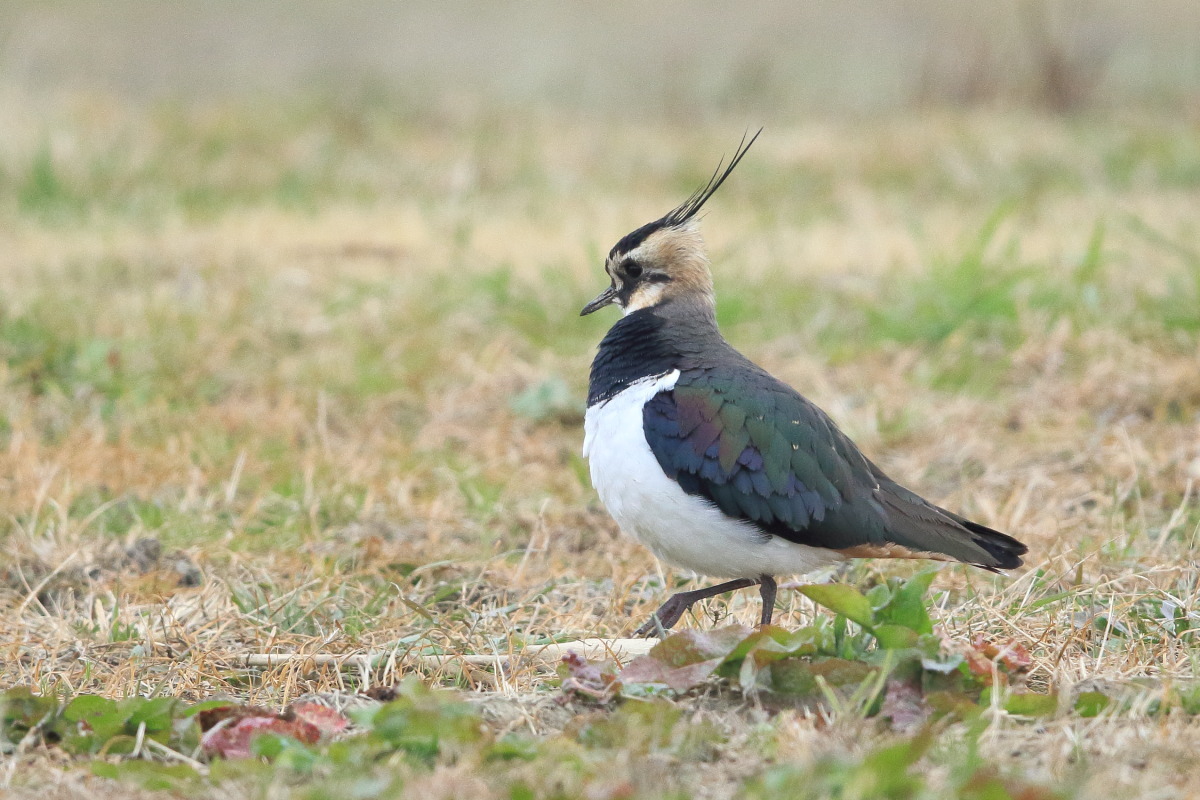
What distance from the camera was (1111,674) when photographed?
10.2 ft

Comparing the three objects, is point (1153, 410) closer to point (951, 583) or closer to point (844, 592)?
point (951, 583)

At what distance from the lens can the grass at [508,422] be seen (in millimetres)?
2656

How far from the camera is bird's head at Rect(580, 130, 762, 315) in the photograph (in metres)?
4.19

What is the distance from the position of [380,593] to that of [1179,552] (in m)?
2.27

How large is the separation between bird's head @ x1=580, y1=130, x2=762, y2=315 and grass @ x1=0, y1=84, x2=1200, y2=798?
0.83 metres

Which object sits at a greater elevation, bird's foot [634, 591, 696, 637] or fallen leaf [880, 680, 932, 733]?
fallen leaf [880, 680, 932, 733]

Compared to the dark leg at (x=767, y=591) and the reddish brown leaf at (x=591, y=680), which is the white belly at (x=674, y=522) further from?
the reddish brown leaf at (x=591, y=680)

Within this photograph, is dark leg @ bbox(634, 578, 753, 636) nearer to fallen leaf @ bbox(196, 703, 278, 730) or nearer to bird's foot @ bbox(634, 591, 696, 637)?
bird's foot @ bbox(634, 591, 696, 637)

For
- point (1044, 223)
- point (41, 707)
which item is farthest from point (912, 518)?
point (1044, 223)

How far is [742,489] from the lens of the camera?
3.49 metres

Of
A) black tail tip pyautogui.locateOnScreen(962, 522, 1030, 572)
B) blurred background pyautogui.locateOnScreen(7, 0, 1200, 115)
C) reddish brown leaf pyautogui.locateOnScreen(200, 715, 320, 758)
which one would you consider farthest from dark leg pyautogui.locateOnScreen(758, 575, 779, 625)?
blurred background pyautogui.locateOnScreen(7, 0, 1200, 115)

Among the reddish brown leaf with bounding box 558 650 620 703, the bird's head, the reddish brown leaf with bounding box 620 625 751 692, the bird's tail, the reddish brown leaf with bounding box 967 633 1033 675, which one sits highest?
the bird's head

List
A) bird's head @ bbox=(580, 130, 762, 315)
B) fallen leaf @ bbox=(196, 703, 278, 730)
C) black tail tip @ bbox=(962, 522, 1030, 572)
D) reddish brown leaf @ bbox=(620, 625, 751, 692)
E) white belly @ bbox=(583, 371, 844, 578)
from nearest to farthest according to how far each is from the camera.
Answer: fallen leaf @ bbox=(196, 703, 278, 730), reddish brown leaf @ bbox=(620, 625, 751, 692), white belly @ bbox=(583, 371, 844, 578), black tail tip @ bbox=(962, 522, 1030, 572), bird's head @ bbox=(580, 130, 762, 315)

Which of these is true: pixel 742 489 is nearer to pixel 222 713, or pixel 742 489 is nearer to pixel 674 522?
pixel 674 522
